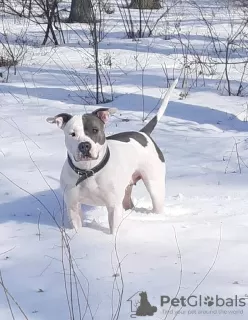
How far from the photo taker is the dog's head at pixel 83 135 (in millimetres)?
3562

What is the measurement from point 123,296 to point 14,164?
9.21 feet

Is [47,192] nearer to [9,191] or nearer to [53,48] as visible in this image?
[9,191]

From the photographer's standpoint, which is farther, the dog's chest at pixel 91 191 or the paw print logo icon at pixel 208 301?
the dog's chest at pixel 91 191

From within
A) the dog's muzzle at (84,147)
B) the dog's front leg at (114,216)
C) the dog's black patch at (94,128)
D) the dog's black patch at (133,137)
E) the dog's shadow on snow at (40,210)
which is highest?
the dog's black patch at (94,128)

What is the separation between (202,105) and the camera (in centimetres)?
771

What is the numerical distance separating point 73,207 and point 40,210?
52 cm

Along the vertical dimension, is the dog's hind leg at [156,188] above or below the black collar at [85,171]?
below

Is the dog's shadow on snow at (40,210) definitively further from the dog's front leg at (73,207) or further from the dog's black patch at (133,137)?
the dog's black patch at (133,137)

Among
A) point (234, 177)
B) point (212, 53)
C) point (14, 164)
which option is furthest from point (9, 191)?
point (212, 53)

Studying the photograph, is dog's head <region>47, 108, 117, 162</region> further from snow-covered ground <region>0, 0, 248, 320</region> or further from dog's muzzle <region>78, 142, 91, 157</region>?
snow-covered ground <region>0, 0, 248, 320</region>

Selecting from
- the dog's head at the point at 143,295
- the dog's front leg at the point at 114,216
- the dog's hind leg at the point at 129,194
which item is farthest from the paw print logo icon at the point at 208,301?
the dog's hind leg at the point at 129,194

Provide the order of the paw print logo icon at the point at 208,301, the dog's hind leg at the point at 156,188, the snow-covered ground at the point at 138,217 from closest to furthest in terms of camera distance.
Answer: the paw print logo icon at the point at 208,301, the snow-covered ground at the point at 138,217, the dog's hind leg at the point at 156,188

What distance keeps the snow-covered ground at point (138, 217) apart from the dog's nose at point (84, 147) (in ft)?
1.58

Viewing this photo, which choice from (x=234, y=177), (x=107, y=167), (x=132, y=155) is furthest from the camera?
(x=234, y=177)
